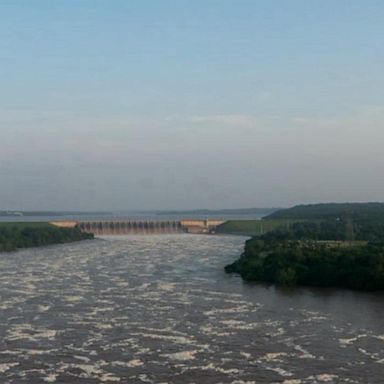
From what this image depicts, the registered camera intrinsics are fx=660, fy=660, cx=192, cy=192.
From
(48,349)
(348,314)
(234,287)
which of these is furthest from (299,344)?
(234,287)

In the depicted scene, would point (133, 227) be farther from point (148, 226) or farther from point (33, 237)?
point (33, 237)

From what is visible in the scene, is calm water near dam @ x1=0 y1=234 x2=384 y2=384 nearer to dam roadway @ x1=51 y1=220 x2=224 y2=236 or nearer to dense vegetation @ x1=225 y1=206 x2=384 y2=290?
dense vegetation @ x1=225 y1=206 x2=384 y2=290

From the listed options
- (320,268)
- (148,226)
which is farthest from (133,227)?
Result: (320,268)

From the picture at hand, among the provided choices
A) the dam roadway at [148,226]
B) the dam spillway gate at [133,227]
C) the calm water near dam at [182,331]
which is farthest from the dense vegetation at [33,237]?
the calm water near dam at [182,331]

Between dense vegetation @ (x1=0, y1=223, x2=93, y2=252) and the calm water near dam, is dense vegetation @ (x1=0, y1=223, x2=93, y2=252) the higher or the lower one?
the higher one

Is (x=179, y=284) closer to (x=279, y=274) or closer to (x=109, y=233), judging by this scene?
(x=279, y=274)

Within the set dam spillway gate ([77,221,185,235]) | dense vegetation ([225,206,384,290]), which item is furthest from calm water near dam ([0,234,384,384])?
dam spillway gate ([77,221,185,235])

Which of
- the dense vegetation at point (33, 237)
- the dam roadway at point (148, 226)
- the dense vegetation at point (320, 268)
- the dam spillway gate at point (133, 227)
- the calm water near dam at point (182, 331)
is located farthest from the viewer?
the dam roadway at point (148, 226)

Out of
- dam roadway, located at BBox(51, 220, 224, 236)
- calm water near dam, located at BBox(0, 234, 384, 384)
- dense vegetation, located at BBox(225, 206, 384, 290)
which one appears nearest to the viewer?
calm water near dam, located at BBox(0, 234, 384, 384)

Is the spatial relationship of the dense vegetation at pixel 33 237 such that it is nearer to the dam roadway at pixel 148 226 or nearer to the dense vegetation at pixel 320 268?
the dam roadway at pixel 148 226
